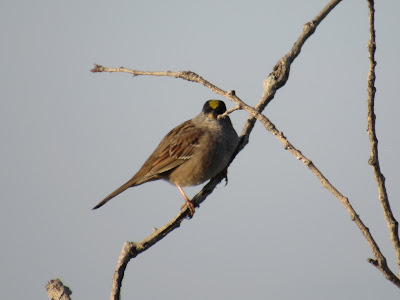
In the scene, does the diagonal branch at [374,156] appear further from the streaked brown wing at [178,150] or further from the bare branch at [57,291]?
the streaked brown wing at [178,150]

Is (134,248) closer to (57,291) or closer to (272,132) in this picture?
(57,291)

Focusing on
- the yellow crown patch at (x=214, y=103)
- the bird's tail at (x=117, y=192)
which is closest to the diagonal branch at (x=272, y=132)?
the bird's tail at (x=117, y=192)

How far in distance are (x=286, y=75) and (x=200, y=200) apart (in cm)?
189

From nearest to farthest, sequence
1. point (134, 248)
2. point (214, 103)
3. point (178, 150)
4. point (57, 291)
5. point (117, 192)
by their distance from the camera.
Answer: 1. point (57, 291)
2. point (134, 248)
3. point (117, 192)
4. point (214, 103)
5. point (178, 150)

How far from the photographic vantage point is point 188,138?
29.2 ft

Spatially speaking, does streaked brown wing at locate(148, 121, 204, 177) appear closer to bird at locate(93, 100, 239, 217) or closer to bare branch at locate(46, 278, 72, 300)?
bird at locate(93, 100, 239, 217)

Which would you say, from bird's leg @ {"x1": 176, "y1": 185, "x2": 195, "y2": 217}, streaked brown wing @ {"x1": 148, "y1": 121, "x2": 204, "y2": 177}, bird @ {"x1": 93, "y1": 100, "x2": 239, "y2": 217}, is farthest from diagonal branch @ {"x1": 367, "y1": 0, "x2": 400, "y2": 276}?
streaked brown wing @ {"x1": 148, "y1": 121, "x2": 204, "y2": 177}

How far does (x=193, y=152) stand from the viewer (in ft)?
28.4

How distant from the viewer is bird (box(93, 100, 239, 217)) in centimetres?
820

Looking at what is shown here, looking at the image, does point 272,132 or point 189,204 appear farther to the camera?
point 189,204

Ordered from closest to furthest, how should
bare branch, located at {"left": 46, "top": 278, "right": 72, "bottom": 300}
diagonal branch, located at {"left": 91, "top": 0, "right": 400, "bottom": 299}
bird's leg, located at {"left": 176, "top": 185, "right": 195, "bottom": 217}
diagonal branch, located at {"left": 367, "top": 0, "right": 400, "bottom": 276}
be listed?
diagonal branch, located at {"left": 91, "top": 0, "right": 400, "bottom": 299}
diagonal branch, located at {"left": 367, "top": 0, "right": 400, "bottom": 276}
bare branch, located at {"left": 46, "top": 278, "right": 72, "bottom": 300}
bird's leg, located at {"left": 176, "top": 185, "right": 195, "bottom": 217}

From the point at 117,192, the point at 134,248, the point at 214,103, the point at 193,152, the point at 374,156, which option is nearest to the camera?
the point at 374,156

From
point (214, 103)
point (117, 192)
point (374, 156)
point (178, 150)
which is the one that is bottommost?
point (374, 156)

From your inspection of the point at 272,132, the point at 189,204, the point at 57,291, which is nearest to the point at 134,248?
the point at 57,291
